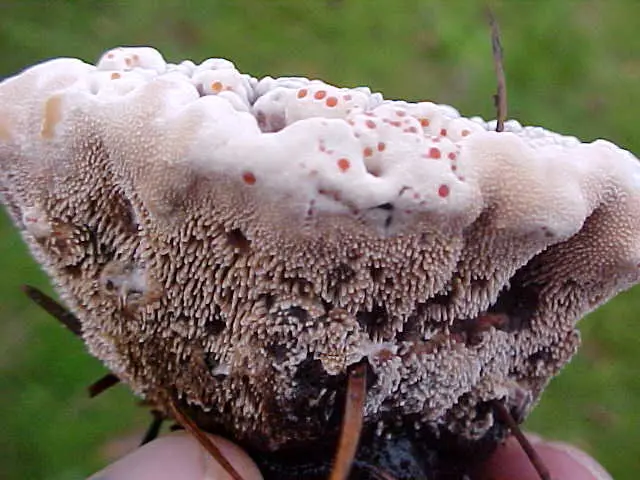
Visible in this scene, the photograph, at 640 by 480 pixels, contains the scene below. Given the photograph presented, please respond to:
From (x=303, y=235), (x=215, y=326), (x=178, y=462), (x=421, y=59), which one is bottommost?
(x=178, y=462)

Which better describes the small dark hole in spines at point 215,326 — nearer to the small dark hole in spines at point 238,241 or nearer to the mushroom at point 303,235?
the mushroom at point 303,235

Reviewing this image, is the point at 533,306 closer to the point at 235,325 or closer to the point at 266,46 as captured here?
the point at 235,325

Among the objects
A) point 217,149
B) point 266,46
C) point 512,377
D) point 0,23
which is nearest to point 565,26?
point 266,46

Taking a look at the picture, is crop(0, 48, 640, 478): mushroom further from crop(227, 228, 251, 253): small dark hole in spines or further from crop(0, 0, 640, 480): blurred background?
crop(0, 0, 640, 480): blurred background

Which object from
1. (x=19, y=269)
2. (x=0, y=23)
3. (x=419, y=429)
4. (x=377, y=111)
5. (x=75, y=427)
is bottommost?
(x=75, y=427)

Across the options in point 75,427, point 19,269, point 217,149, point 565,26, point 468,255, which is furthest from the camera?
point 565,26

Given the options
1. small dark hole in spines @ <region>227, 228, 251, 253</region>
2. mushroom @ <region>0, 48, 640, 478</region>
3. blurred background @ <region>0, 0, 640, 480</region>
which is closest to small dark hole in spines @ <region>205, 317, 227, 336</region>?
mushroom @ <region>0, 48, 640, 478</region>

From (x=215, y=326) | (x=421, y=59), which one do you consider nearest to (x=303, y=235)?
(x=215, y=326)

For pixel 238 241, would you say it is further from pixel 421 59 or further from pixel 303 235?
pixel 421 59
